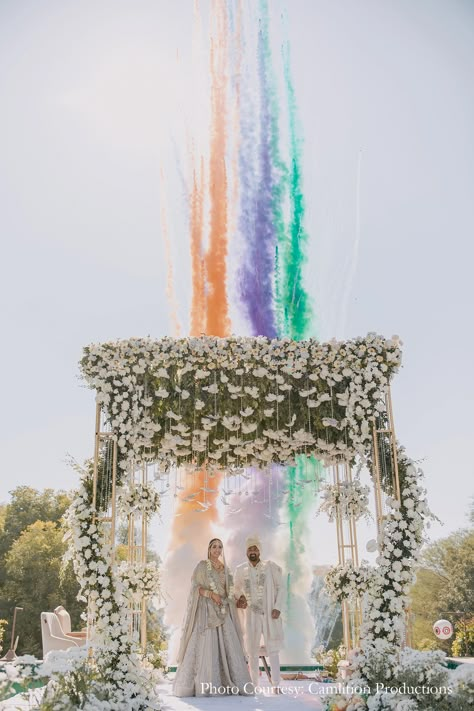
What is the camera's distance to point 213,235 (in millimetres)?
21500

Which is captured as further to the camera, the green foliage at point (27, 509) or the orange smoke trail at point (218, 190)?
the green foliage at point (27, 509)

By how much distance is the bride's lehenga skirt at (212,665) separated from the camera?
873 cm

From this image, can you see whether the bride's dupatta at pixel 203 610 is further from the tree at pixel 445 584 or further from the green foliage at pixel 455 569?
the green foliage at pixel 455 569

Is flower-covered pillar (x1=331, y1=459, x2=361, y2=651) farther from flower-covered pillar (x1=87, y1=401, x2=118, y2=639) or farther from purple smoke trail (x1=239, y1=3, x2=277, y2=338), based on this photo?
purple smoke trail (x1=239, y1=3, x2=277, y2=338)

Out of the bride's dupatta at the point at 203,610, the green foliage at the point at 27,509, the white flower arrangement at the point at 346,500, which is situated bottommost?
the bride's dupatta at the point at 203,610

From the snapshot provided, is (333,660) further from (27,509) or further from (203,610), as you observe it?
(27,509)

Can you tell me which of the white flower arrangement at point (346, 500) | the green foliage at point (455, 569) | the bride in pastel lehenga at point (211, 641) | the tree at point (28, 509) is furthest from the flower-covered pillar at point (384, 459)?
the tree at point (28, 509)

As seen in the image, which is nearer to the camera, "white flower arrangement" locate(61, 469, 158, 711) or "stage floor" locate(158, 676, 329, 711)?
"white flower arrangement" locate(61, 469, 158, 711)

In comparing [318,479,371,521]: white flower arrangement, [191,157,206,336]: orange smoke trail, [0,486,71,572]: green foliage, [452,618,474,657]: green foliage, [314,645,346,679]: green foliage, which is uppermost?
[191,157,206,336]: orange smoke trail

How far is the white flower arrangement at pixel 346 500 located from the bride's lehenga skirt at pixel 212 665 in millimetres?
2238

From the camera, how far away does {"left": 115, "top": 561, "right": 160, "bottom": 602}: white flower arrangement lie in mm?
9109

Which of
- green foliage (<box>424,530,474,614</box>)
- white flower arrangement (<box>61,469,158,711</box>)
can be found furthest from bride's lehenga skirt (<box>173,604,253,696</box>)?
green foliage (<box>424,530,474,614</box>)

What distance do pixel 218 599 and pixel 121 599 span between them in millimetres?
2080

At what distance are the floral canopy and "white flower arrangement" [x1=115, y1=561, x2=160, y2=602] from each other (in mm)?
1978
